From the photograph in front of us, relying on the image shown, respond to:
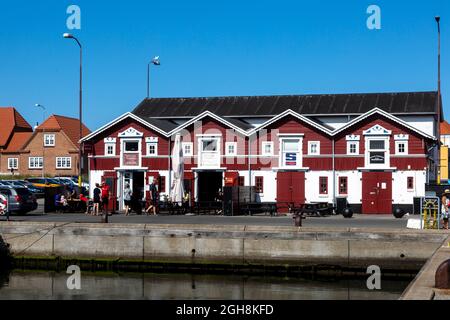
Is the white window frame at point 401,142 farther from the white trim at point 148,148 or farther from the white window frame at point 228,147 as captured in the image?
the white trim at point 148,148

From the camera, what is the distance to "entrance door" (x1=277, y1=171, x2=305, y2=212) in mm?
44562

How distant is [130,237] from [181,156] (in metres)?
15.3

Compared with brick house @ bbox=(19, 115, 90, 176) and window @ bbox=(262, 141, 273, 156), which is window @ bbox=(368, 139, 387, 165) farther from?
brick house @ bbox=(19, 115, 90, 176)

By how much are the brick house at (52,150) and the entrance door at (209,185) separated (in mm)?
48348

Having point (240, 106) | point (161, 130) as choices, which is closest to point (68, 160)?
point (240, 106)

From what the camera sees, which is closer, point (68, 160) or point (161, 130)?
point (161, 130)

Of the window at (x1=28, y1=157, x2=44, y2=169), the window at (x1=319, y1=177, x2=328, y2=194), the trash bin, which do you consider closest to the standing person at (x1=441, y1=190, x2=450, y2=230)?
the trash bin

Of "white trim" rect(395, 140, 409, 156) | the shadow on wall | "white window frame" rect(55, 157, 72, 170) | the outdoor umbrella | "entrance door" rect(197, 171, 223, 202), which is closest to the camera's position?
the shadow on wall

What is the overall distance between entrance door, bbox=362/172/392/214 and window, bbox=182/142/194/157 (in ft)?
35.6

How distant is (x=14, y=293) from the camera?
22.6 meters

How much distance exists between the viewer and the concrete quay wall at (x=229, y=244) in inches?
951

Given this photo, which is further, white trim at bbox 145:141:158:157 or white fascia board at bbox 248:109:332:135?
white trim at bbox 145:141:158:157

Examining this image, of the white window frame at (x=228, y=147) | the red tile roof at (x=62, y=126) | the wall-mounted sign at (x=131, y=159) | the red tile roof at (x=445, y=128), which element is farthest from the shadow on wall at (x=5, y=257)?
the red tile roof at (x=445, y=128)

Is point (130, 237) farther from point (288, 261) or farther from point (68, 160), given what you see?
point (68, 160)
